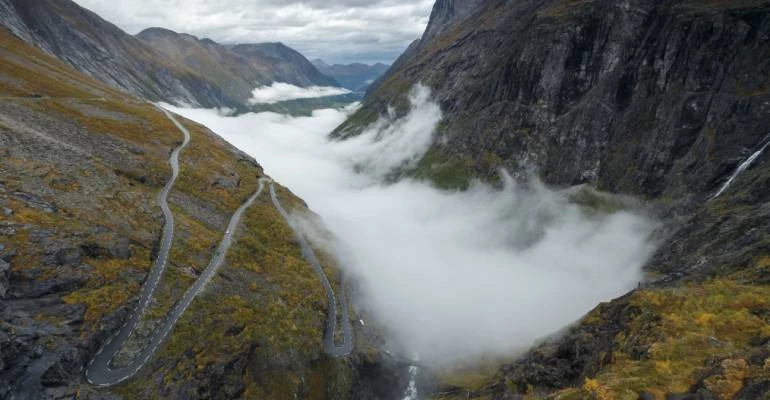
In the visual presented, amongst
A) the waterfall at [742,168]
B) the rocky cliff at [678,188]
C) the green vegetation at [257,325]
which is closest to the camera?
the rocky cliff at [678,188]

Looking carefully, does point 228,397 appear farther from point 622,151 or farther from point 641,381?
point 622,151

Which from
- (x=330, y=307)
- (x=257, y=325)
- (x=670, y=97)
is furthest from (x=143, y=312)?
(x=670, y=97)

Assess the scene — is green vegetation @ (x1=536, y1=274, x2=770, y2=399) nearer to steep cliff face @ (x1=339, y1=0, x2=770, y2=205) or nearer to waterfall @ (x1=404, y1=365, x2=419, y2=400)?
waterfall @ (x1=404, y1=365, x2=419, y2=400)

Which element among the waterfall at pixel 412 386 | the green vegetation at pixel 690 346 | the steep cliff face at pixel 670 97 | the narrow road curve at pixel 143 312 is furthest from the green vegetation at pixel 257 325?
the steep cliff face at pixel 670 97

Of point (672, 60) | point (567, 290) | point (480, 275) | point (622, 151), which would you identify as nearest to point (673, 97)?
point (672, 60)

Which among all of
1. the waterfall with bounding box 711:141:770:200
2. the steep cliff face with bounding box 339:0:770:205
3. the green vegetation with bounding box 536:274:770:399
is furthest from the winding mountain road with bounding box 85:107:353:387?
the steep cliff face with bounding box 339:0:770:205

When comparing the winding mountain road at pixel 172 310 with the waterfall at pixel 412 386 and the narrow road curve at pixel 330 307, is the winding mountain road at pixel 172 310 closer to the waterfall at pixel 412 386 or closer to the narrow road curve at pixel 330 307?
the narrow road curve at pixel 330 307

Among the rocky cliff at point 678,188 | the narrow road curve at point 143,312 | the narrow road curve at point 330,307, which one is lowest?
the narrow road curve at point 143,312

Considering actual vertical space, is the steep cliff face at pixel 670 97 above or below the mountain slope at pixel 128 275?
above
